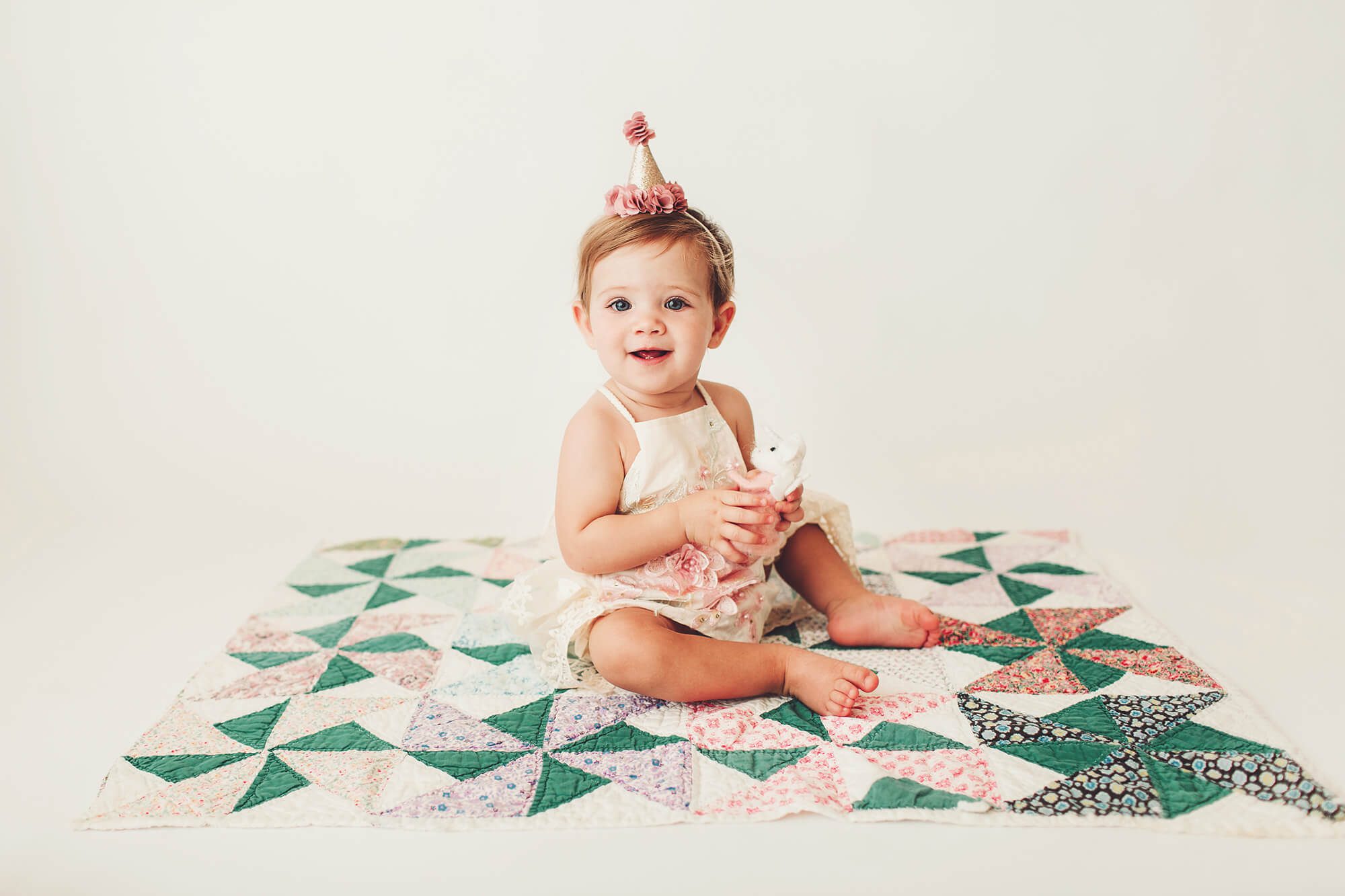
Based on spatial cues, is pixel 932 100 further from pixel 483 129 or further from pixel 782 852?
pixel 782 852

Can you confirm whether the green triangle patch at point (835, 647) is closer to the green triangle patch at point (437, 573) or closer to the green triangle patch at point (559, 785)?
the green triangle patch at point (559, 785)

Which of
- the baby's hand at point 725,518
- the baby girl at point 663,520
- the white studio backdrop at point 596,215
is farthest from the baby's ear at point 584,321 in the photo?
the white studio backdrop at point 596,215

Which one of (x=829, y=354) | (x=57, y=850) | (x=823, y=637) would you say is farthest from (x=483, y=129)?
(x=57, y=850)

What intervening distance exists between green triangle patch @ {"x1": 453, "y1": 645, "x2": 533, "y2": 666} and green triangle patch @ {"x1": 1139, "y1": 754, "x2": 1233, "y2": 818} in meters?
0.81

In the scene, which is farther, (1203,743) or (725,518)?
(725,518)

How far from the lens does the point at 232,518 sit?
2.29 m

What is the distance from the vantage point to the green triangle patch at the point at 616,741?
1267mm

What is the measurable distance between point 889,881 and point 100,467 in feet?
6.46

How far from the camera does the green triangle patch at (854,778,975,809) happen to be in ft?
3.66

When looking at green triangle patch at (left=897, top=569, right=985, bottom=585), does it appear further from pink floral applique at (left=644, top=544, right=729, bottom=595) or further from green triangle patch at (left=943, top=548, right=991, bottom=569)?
pink floral applique at (left=644, top=544, right=729, bottom=595)

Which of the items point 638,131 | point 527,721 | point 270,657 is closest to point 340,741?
point 527,721

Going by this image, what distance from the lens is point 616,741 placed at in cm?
128

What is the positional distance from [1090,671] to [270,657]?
1089 millimetres

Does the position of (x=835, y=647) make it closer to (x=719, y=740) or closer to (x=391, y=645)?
(x=719, y=740)
